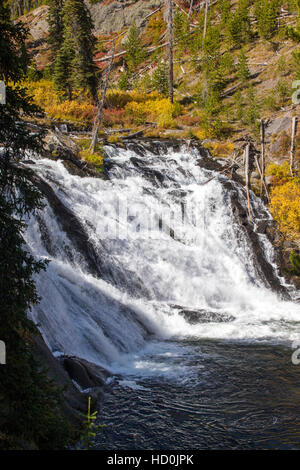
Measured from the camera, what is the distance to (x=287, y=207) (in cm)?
2186

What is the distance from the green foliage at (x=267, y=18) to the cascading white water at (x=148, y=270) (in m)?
31.5

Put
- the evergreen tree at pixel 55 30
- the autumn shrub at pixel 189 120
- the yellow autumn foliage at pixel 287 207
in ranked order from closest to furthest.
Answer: the yellow autumn foliage at pixel 287 207 < the autumn shrub at pixel 189 120 < the evergreen tree at pixel 55 30

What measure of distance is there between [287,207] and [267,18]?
35615 mm

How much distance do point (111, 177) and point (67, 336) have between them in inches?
516

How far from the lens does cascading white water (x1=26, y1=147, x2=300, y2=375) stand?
36.7 ft

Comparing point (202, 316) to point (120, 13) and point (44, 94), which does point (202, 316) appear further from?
point (120, 13)

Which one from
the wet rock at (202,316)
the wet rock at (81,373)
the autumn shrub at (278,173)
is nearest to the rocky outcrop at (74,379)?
the wet rock at (81,373)

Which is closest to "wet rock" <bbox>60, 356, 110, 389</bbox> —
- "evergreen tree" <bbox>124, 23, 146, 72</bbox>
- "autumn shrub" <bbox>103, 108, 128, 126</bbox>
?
"autumn shrub" <bbox>103, 108, 128, 126</bbox>

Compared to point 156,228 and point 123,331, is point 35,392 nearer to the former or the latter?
point 123,331

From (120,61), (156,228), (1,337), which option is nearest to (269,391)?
(1,337)

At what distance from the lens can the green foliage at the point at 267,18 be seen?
45.8 meters

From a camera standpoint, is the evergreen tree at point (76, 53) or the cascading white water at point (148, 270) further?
the evergreen tree at point (76, 53)

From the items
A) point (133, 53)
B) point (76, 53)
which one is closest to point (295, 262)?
point (76, 53)

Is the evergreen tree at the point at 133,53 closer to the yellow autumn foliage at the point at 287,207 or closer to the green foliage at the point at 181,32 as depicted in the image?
the green foliage at the point at 181,32
